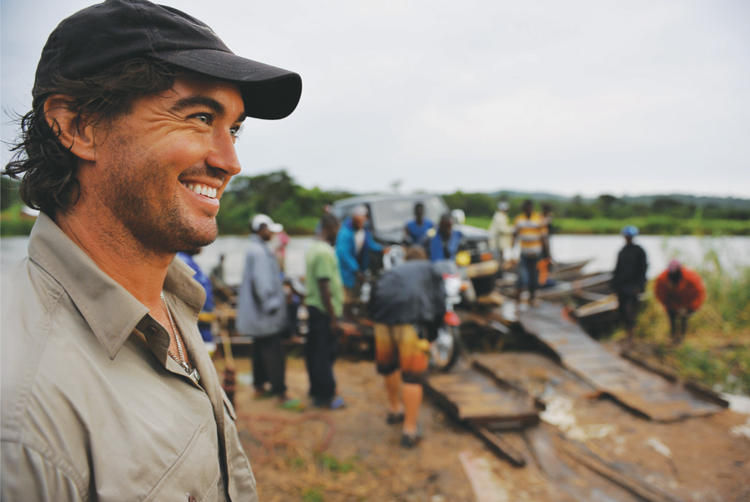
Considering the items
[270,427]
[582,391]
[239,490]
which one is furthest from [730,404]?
[239,490]

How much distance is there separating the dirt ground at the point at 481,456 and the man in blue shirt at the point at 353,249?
2.40 meters

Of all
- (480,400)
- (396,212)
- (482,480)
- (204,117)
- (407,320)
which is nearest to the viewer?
(204,117)

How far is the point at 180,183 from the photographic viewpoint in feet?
3.58

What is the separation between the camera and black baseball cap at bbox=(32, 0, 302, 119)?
0.97 metres

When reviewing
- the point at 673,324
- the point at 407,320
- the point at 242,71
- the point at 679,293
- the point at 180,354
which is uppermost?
the point at 242,71

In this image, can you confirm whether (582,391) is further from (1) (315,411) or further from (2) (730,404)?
(1) (315,411)

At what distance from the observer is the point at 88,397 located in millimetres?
772

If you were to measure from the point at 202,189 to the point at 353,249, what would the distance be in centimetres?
634

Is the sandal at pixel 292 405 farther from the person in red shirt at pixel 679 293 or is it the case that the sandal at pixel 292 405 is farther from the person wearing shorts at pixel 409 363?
the person in red shirt at pixel 679 293

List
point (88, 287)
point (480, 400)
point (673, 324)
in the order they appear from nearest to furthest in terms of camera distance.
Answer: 1. point (88, 287)
2. point (480, 400)
3. point (673, 324)

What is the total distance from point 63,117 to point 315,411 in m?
4.61

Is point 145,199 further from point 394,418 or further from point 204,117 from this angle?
point 394,418

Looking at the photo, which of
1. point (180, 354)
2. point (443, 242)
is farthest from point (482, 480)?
point (443, 242)

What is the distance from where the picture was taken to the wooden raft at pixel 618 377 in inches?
200
